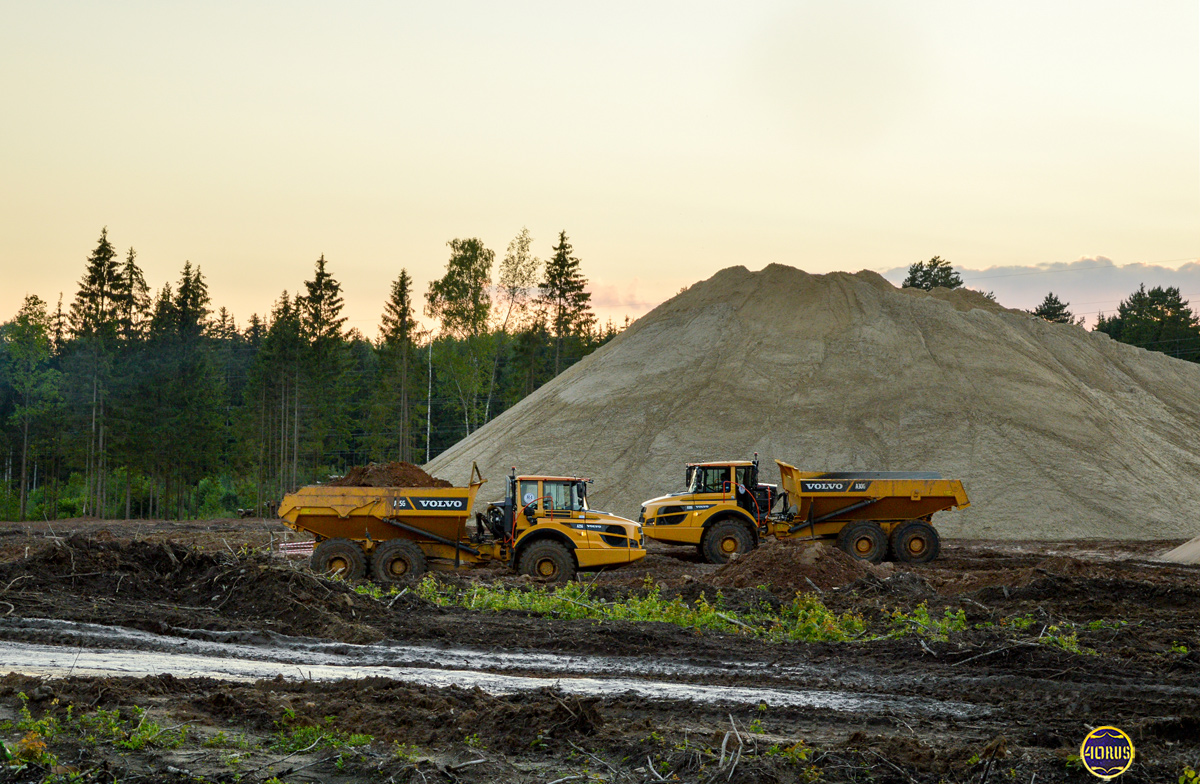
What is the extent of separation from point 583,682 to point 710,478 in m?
13.2

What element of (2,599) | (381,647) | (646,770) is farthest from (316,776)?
(2,599)

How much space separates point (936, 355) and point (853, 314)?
509 cm

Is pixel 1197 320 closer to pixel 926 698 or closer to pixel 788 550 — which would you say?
pixel 788 550

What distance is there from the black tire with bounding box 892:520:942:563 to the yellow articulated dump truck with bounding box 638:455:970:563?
25mm

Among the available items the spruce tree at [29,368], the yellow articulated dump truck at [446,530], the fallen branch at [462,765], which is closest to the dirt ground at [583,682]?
the fallen branch at [462,765]

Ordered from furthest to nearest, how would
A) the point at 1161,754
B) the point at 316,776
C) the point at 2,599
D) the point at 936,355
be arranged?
the point at 936,355, the point at 2,599, the point at 1161,754, the point at 316,776

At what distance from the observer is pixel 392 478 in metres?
20.6

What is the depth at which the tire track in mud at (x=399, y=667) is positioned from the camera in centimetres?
898

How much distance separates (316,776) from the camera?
20.4 ft

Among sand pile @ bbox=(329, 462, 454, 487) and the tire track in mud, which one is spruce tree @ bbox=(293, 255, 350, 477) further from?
the tire track in mud

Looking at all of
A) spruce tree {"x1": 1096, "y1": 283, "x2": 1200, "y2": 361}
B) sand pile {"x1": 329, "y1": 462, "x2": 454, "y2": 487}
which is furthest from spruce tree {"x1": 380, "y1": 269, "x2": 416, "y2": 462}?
spruce tree {"x1": 1096, "y1": 283, "x2": 1200, "y2": 361}

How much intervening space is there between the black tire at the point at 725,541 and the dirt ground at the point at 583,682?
4.55 meters

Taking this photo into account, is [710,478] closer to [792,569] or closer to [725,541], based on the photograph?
[725,541]

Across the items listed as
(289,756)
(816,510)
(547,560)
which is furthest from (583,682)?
(816,510)
